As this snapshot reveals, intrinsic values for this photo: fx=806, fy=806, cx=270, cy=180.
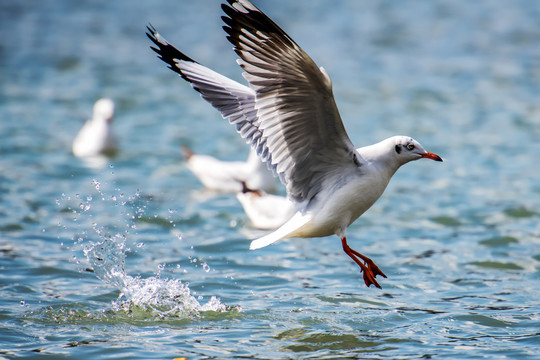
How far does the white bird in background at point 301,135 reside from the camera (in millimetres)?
4762

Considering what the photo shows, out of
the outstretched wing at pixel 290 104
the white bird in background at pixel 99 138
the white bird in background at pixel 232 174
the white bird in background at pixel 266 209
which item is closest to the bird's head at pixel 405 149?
the outstretched wing at pixel 290 104

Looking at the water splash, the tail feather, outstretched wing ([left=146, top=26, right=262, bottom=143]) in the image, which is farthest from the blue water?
outstretched wing ([left=146, top=26, right=262, bottom=143])

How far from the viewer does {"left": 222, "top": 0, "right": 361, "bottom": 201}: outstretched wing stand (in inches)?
186

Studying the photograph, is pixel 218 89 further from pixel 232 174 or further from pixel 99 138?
pixel 99 138

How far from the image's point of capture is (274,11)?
746 inches

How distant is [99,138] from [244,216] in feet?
10.1

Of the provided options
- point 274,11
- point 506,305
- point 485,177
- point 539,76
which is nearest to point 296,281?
point 506,305

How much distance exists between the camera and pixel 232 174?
380 inches

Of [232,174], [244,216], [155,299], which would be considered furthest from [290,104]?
[232,174]

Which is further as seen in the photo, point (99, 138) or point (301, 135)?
point (99, 138)

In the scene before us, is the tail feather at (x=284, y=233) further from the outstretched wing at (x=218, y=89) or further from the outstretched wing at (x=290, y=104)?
the outstretched wing at (x=218, y=89)

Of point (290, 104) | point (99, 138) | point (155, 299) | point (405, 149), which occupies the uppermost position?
point (99, 138)

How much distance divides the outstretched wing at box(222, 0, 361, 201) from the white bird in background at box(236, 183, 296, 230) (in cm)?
240

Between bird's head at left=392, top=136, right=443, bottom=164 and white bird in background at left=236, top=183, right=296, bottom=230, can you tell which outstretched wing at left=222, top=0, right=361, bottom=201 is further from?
white bird in background at left=236, top=183, right=296, bottom=230
